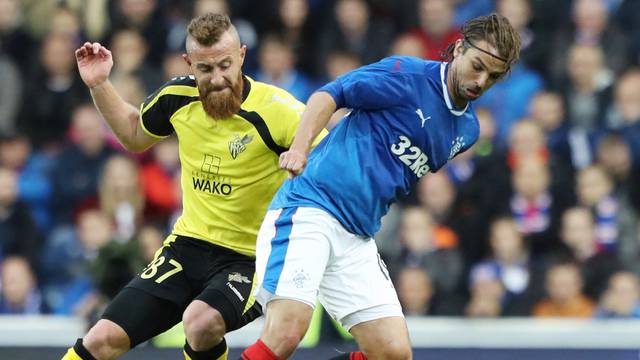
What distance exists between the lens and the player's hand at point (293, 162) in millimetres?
5367

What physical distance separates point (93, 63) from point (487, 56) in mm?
1934

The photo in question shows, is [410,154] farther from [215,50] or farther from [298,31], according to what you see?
[298,31]

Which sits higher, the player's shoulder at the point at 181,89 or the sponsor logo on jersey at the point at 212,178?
the player's shoulder at the point at 181,89

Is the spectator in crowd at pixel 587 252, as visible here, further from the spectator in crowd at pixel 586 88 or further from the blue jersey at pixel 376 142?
the blue jersey at pixel 376 142

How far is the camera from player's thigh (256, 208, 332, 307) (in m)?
5.58

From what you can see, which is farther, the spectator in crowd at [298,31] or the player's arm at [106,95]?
the spectator in crowd at [298,31]

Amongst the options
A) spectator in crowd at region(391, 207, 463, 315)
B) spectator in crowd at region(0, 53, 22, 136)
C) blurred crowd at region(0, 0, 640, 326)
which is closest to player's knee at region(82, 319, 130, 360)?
blurred crowd at region(0, 0, 640, 326)

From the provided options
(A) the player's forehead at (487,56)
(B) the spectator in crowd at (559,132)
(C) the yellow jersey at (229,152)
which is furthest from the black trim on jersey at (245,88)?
(B) the spectator in crowd at (559,132)

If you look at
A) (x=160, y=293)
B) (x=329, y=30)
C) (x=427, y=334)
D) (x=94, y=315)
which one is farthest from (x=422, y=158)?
(x=329, y=30)

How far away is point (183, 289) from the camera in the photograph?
6250mm

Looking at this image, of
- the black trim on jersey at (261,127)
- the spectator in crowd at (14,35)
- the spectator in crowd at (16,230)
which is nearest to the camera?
the black trim on jersey at (261,127)

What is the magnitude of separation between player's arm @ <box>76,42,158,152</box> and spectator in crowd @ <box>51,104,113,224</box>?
384cm

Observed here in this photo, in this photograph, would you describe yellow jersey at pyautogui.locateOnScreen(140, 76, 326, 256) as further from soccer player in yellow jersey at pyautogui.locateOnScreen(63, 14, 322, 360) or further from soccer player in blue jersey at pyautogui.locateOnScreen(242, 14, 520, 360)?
soccer player in blue jersey at pyautogui.locateOnScreen(242, 14, 520, 360)

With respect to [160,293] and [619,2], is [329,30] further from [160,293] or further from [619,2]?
[160,293]
